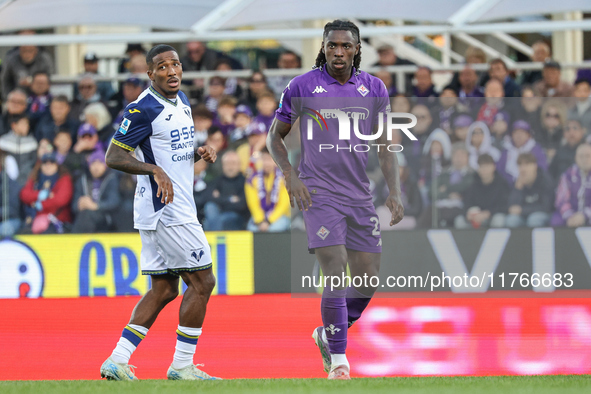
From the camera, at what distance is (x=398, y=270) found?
297 inches

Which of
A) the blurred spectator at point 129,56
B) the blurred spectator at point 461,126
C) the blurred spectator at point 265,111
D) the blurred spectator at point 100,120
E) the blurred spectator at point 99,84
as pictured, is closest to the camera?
the blurred spectator at point 461,126

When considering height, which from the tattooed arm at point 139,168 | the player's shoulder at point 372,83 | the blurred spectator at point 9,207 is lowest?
the blurred spectator at point 9,207

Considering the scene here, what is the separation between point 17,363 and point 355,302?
2451 mm

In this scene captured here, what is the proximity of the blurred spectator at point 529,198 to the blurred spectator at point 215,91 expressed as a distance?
4249mm

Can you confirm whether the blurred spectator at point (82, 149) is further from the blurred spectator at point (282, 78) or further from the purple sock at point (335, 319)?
the purple sock at point (335, 319)

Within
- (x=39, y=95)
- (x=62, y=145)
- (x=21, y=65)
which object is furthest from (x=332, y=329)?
(x=21, y=65)

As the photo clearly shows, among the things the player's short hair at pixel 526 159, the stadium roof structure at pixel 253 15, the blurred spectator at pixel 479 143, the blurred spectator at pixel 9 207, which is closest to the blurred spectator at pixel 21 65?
the stadium roof structure at pixel 253 15

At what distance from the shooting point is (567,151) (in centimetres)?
881

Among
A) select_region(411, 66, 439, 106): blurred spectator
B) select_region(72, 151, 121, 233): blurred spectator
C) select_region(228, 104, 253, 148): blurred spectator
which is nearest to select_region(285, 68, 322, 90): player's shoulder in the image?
select_region(228, 104, 253, 148): blurred spectator

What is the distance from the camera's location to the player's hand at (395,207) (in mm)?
5574

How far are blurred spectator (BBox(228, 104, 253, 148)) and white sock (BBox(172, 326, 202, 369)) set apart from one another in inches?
198

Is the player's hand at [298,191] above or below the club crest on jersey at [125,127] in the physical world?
below

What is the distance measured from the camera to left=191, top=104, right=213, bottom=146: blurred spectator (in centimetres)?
1036

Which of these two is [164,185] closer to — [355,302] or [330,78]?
[330,78]
